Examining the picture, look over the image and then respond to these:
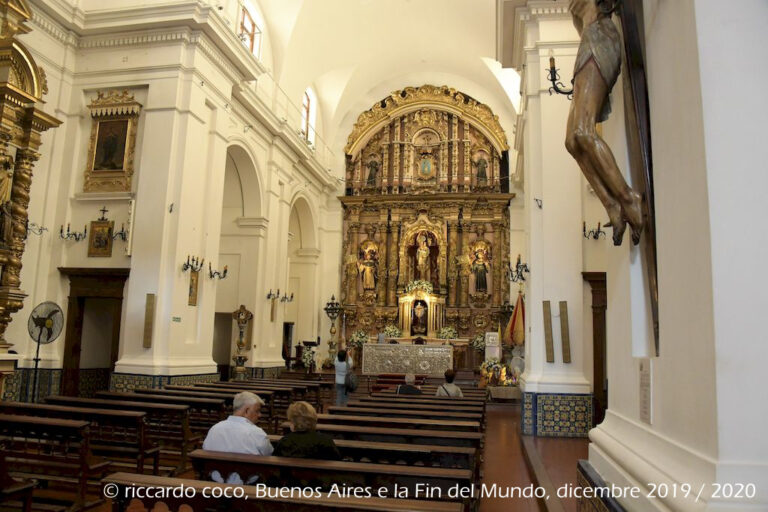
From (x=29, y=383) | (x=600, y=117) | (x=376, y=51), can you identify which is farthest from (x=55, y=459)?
(x=376, y=51)

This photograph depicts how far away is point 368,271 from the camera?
73.7 feet

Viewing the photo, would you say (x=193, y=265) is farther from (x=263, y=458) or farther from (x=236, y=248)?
(x=263, y=458)

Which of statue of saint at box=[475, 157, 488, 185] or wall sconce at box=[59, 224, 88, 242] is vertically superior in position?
statue of saint at box=[475, 157, 488, 185]

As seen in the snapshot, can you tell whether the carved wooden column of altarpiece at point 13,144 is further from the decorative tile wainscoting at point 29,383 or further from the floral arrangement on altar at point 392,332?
the floral arrangement on altar at point 392,332

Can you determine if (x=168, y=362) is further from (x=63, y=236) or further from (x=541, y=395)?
(x=541, y=395)

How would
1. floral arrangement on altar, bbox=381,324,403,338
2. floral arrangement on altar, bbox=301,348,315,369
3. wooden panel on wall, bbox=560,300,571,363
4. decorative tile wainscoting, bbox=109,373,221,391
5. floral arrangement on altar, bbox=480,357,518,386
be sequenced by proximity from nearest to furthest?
1. wooden panel on wall, bbox=560,300,571,363
2. decorative tile wainscoting, bbox=109,373,221,391
3. floral arrangement on altar, bbox=480,357,518,386
4. floral arrangement on altar, bbox=301,348,315,369
5. floral arrangement on altar, bbox=381,324,403,338

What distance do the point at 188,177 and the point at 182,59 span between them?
2.39 meters

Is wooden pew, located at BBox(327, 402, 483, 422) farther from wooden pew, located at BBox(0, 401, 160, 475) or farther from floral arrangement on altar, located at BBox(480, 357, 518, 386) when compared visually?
floral arrangement on altar, located at BBox(480, 357, 518, 386)

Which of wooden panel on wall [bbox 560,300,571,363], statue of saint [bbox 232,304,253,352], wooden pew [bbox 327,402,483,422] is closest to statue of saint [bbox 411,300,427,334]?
statue of saint [bbox 232,304,253,352]

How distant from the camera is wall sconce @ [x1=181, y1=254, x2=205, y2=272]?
1139 centimetres

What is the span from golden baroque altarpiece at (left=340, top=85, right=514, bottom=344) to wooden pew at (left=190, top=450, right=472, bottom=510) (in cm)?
1740

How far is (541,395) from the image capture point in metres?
8.16

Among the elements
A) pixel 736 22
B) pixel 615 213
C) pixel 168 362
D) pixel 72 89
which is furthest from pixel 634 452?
pixel 72 89

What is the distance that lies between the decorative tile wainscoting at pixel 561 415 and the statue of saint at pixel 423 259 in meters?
14.0
